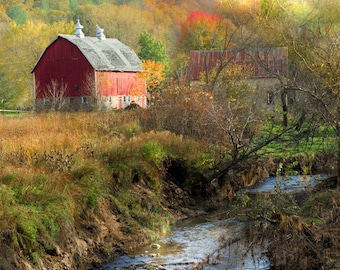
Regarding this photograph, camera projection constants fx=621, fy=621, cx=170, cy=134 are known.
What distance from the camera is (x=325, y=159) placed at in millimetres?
21672

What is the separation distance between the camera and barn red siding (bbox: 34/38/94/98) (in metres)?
46.9

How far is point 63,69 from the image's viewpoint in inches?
1896

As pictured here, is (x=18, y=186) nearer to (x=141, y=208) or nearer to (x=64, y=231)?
(x=64, y=231)

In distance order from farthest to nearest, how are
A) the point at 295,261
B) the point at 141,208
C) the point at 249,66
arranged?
the point at 249,66
the point at 141,208
the point at 295,261

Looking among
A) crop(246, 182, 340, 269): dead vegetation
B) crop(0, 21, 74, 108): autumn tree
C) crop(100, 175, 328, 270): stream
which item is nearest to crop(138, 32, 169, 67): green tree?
crop(0, 21, 74, 108): autumn tree

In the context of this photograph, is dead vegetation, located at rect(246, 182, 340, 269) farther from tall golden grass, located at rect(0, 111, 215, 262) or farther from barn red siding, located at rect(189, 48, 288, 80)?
barn red siding, located at rect(189, 48, 288, 80)

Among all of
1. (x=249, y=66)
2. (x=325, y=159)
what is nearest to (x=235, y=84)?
(x=249, y=66)

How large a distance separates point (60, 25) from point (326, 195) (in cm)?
5947

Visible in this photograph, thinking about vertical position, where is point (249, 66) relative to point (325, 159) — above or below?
above

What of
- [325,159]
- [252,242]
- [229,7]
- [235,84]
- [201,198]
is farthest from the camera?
[229,7]

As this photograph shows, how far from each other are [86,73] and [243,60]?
470 inches

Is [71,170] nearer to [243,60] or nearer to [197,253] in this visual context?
[197,253]

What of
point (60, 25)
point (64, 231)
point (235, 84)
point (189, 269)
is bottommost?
point (189, 269)

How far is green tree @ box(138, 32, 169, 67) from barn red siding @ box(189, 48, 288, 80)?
1352cm
